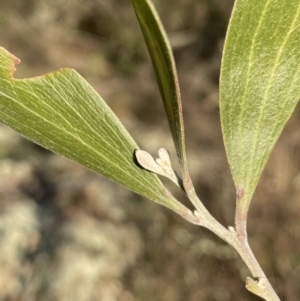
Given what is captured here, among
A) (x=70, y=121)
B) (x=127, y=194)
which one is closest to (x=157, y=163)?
(x=70, y=121)

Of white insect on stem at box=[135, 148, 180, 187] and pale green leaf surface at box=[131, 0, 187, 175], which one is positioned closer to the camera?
pale green leaf surface at box=[131, 0, 187, 175]

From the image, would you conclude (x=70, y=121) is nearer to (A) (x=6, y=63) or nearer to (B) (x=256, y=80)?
(A) (x=6, y=63)

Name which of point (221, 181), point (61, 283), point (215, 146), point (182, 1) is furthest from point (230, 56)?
point (182, 1)

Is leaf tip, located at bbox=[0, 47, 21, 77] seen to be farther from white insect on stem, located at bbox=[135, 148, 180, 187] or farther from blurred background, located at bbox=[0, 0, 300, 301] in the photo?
blurred background, located at bbox=[0, 0, 300, 301]

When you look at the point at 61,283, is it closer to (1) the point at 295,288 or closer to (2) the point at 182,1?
(1) the point at 295,288

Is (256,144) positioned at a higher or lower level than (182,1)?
higher

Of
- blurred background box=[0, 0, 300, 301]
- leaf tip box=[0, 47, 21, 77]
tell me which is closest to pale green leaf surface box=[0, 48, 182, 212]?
leaf tip box=[0, 47, 21, 77]

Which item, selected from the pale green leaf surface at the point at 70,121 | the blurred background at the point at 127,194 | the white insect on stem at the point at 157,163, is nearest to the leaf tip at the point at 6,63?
the pale green leaf surface at the point at 70,121

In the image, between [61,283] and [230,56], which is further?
[61,283]
